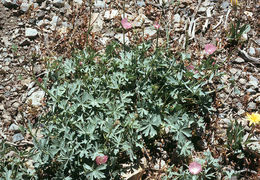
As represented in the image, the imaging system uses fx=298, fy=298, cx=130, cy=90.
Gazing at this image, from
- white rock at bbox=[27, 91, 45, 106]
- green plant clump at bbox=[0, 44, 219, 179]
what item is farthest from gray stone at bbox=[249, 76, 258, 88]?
white rock at bbox=[27, 91, 45, 106]

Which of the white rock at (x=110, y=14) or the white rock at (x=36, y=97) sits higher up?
the white rock at (x=110, y=14)

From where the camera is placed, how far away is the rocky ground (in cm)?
344

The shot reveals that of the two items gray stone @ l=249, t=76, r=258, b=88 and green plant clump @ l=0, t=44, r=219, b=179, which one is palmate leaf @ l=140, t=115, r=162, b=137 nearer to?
green plant clump @ l=0, t=44, r=219, b=179

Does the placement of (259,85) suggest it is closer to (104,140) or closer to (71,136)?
(104,140)

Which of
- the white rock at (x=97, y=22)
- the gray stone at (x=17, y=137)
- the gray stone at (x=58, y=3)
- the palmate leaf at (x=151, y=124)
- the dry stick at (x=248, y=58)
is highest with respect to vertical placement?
the gray stone at (x=58, y=3)

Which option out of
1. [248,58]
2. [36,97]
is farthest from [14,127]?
[248,58]

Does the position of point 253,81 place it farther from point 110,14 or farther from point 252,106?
point 110,14

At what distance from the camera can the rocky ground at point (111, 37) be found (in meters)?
3.44

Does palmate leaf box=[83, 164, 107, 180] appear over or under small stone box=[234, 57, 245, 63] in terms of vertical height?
under

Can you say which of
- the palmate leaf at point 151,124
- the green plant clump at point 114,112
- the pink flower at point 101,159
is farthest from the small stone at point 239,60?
the pink flower at point 101,159

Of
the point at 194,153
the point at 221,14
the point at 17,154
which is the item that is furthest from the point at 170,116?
the point at 221,14

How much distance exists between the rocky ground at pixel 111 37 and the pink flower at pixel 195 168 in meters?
0.58

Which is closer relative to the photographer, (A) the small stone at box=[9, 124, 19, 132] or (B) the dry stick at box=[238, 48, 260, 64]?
(A) the small stone at box=[9, 124, 19, 132]

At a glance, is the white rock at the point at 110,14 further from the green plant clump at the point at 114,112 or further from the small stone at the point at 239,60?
the small stone at the point at 239,60
